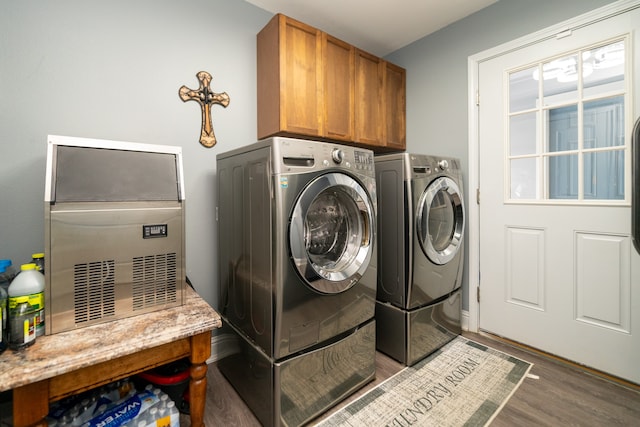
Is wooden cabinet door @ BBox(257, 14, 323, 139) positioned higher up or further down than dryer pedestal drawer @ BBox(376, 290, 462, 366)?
Answer: higher up

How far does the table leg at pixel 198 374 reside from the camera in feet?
3.83

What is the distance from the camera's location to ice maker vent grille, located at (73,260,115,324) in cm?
109

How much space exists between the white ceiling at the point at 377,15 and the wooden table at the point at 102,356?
7.50 feet

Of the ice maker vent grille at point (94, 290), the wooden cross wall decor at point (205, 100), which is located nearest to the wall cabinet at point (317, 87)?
the wooden cross wall decor at point (205, 100)

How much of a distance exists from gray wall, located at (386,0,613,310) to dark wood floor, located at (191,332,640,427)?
76cm

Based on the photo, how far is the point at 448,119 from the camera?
2490mm

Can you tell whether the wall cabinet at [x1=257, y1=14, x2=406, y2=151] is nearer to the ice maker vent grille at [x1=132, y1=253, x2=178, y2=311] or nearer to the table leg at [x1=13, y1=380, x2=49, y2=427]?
the ice maker vent grille at [x1=132, y1=253, x2=178, y2=311]

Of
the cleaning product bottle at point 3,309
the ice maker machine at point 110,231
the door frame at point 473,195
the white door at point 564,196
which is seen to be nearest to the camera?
the cleaning product bottle at point 3,309

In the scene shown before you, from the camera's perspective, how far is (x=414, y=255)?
1829 mm

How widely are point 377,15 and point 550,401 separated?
2909 mm

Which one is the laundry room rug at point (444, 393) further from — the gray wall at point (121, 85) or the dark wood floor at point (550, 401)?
the gray wall at point (121, 85)

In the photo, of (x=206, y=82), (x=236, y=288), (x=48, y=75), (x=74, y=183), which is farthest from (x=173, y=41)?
(x=236, y=288)

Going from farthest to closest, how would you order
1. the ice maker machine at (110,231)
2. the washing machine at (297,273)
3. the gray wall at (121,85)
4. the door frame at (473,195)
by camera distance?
the door frame at (473,195)
the gray wall at (121,85)
the washing machine at (297,273)
the ice maker machine at (110,231)

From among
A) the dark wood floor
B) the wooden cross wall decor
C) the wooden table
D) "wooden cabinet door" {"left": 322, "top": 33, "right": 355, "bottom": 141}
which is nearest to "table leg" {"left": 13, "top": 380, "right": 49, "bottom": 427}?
the wooden table
